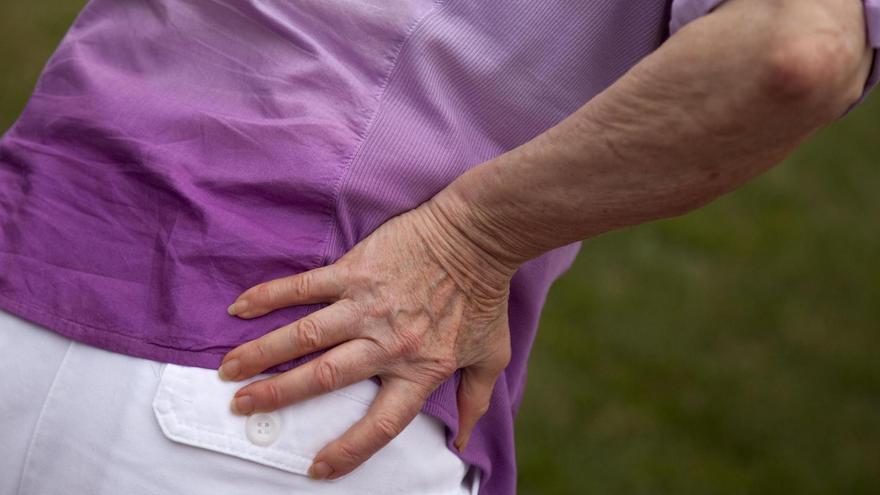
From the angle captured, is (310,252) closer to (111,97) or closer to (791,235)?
(111,97)

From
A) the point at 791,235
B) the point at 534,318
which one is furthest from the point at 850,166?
the point at 534,318

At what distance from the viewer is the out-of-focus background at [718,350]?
10.2ft

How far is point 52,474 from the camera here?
1088 mm

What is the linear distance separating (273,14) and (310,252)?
284mm

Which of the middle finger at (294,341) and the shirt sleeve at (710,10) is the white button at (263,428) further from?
the shirt sleeve at (710,10)

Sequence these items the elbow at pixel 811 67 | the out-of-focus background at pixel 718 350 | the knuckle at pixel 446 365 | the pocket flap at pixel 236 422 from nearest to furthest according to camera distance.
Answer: the elbow at pixel 811 67, the pocket flap at pixel 236 422, the knuckle at pixel 446 365, the out-of-focus background at pixel 718 350

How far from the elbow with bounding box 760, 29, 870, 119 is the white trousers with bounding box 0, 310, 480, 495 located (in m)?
0.58

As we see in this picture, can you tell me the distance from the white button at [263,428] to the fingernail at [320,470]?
2.1 inches

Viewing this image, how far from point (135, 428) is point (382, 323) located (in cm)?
29

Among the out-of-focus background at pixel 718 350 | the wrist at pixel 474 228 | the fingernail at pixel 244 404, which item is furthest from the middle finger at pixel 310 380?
the out-of-focus background at pixel 718 350

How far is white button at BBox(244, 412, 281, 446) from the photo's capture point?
1068mm

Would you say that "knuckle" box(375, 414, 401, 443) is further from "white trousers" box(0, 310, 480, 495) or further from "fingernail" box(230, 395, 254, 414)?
"fingernail" box(230, 395, 254, 414)

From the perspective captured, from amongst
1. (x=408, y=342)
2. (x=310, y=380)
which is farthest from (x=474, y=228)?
(x=310, y=380)

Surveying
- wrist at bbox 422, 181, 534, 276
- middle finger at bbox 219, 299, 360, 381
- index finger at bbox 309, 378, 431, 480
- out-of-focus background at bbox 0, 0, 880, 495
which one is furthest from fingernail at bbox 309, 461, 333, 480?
out-of-focus background at bbox 0, 0, 880, 495
